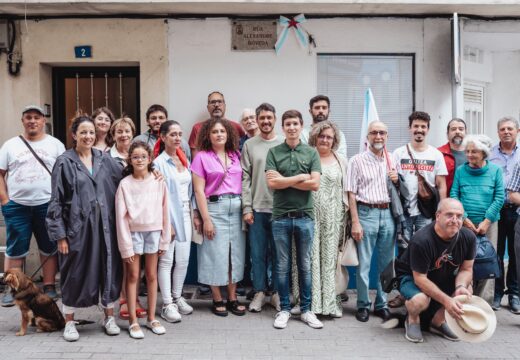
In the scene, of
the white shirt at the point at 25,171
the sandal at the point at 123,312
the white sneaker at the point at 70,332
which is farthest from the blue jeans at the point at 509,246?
the white shirt at the point at 25,171

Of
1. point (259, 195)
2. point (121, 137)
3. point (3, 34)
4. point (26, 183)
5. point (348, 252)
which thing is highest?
point (3, 34)

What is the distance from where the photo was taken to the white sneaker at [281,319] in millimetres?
4965

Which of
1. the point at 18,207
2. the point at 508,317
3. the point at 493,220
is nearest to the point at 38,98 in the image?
the point at 18,207

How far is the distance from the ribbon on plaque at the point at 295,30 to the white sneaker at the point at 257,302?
3456mm

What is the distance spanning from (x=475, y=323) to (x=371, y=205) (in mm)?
1443

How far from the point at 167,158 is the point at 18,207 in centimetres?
172

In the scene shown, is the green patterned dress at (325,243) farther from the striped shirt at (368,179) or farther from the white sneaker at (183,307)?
the white sneaker at (183,307)

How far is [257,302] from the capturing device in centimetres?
551

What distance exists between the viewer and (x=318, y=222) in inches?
205

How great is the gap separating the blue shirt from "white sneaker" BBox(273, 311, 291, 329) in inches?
103

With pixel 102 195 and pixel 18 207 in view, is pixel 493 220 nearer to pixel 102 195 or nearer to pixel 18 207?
pixel 102 195

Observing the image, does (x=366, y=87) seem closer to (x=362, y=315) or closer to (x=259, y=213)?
(x=259, y=213)

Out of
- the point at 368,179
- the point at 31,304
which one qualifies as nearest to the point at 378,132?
the point at 368,179

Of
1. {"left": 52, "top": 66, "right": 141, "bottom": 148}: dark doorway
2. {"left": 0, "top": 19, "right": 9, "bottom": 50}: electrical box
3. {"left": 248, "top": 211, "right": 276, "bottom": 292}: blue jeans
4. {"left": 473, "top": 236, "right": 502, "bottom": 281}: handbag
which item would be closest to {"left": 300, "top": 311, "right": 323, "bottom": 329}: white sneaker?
{"left": 248, "top": 211, "right": 276, "bottom": 292}: blue jeans
